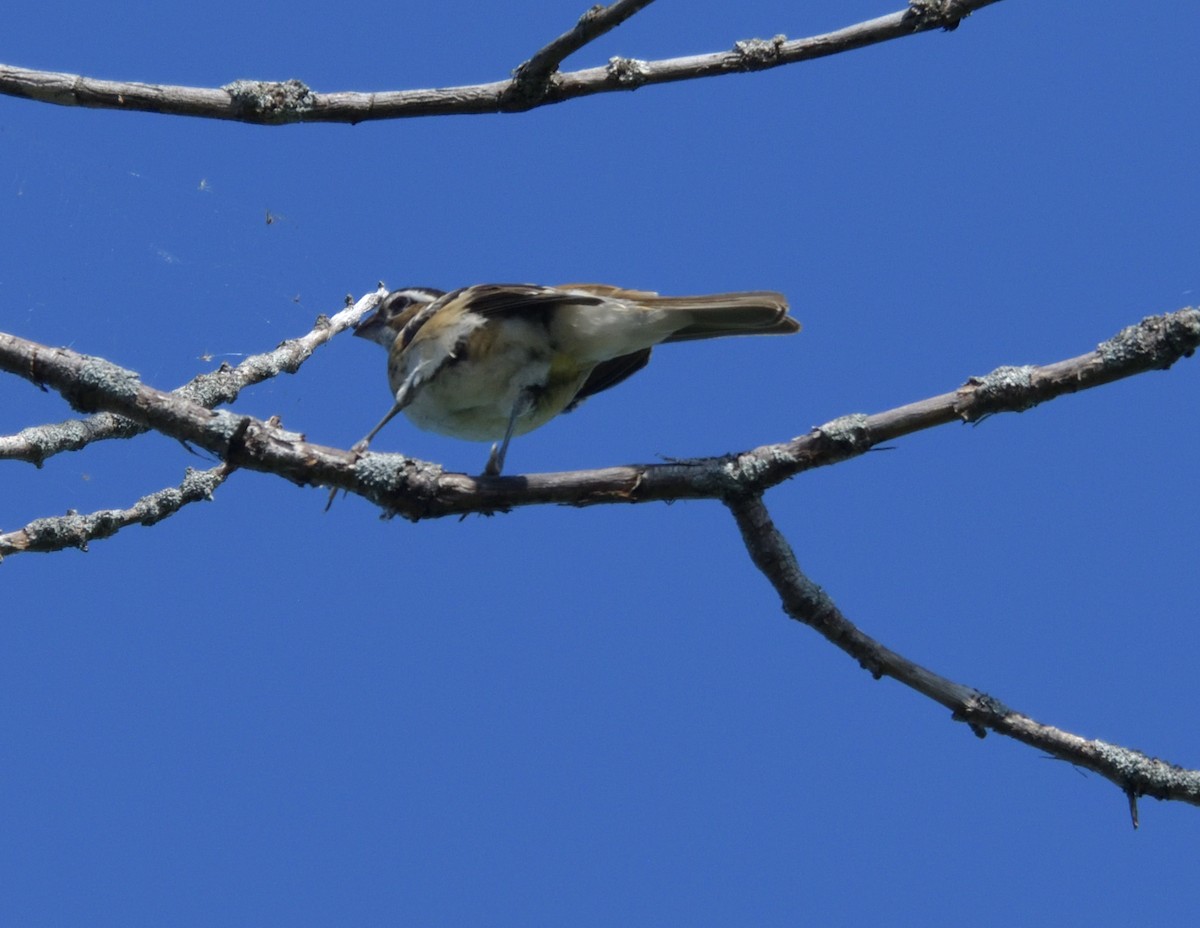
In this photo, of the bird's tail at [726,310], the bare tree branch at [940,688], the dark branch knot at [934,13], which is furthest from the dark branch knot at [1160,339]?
the bird's tail at [726,310]

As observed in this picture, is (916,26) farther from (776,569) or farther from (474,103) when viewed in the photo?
(776,569)

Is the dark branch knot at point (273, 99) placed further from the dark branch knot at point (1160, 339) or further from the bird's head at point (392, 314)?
the dark branch knot at point (1160, 339)

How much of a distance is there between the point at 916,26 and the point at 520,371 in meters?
2.25

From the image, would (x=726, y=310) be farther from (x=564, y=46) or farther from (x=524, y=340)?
(x=564, y=46)

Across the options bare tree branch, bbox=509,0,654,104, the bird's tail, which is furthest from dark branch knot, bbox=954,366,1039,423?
bare tree branch, bbox=509,0,654,104

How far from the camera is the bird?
541cm

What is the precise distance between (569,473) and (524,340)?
54.6 inches

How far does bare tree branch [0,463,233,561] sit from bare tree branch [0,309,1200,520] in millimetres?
919

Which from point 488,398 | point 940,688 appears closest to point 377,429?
point 488,398

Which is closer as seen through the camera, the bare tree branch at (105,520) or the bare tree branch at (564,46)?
the bare tree branch at (564,46)

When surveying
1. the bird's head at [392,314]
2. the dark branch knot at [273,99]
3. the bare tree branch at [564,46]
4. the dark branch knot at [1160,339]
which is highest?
the bird's head at [392,314]

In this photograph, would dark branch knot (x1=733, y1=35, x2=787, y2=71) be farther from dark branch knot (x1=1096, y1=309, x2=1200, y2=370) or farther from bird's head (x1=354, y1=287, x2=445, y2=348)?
bird's head (x1=354, y1=287, x2=445, y2=348)

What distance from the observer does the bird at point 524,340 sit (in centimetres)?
541

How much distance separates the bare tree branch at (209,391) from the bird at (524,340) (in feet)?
2.51
